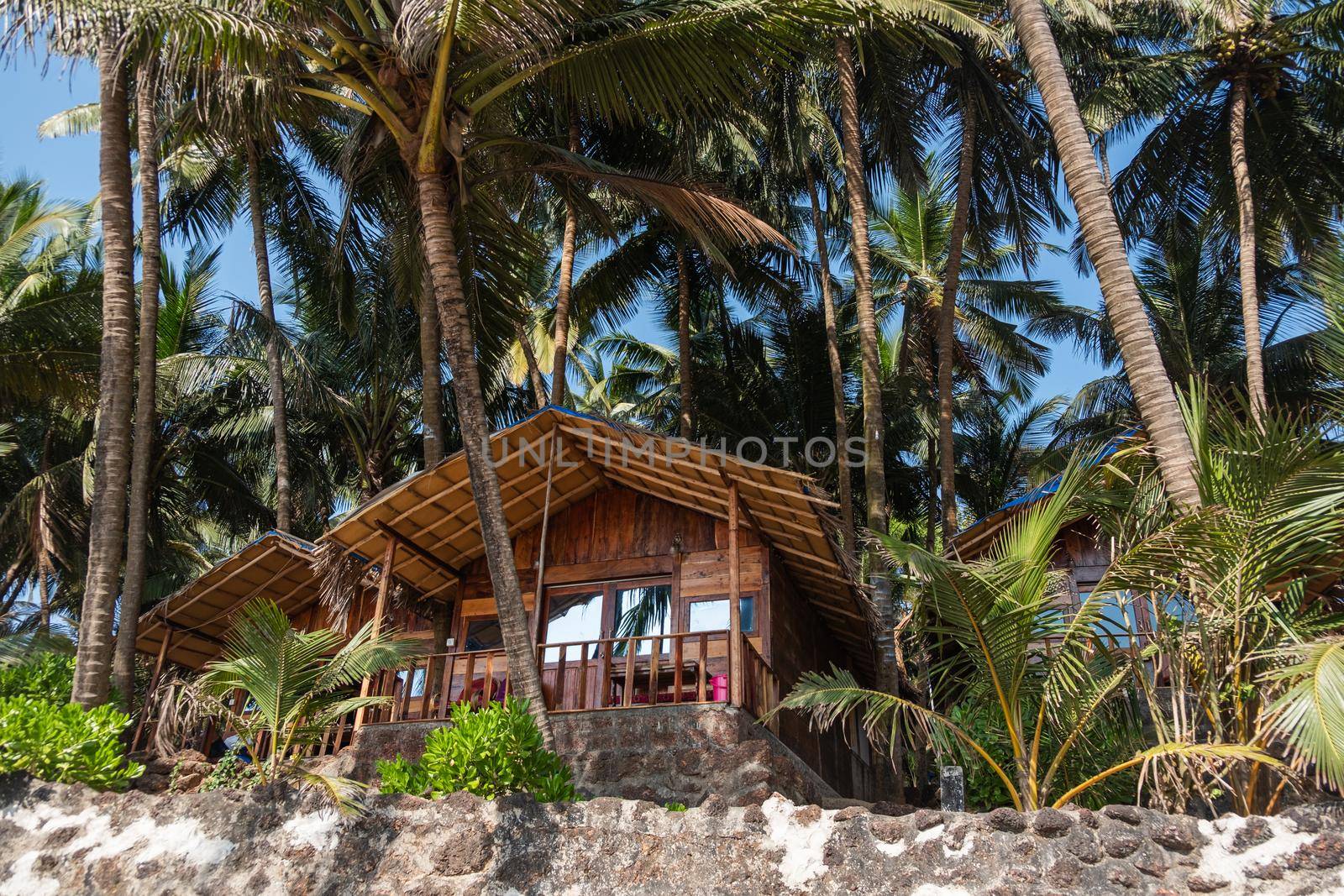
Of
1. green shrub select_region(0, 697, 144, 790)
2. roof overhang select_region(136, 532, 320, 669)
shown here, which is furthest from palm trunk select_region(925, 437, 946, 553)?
green shrub select_region(0, 697, 144, 790)

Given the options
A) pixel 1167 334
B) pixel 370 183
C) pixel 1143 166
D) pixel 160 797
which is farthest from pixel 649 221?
pixel 160 797

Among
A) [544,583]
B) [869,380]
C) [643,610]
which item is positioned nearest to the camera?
[643,610]

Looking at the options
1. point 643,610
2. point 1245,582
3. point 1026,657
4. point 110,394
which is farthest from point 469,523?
point 1245,582

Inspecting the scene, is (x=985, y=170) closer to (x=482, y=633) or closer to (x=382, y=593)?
(x=482, y=633)

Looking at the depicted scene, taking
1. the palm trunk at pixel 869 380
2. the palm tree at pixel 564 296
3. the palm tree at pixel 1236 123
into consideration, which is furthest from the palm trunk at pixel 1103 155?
the palm tree at pixel 564 296

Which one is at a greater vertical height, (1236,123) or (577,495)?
(1236,123)

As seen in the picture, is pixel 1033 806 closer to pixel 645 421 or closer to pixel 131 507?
pixel 131 507

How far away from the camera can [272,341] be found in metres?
14.0

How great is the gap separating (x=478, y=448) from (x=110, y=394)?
350 cm

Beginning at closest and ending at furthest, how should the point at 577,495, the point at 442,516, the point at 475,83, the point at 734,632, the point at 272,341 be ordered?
the point at 475,83 → the point at 734,632 → the point at 442,516 → the point at 577,495 → the point at 272,341

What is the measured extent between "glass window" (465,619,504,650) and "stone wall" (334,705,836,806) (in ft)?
10.2

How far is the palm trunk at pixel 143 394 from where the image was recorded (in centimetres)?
925

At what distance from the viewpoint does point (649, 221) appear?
16.6 meters

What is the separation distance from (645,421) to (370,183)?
12.5m
